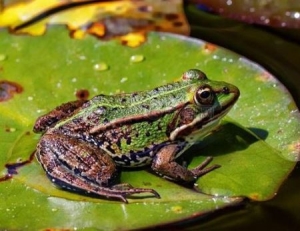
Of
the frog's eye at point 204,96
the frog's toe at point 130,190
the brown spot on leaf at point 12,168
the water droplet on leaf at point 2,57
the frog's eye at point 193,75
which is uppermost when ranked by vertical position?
the frog's eye at point 193,75

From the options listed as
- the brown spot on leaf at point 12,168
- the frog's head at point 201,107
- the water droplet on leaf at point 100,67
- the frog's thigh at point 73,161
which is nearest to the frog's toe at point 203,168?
the frog's head at point 201,107

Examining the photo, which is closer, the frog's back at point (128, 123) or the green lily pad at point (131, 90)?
the green lily pad at point (131, 90)

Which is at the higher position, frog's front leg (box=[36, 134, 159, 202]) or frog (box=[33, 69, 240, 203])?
frog (box=[33, 69, 240, 203])

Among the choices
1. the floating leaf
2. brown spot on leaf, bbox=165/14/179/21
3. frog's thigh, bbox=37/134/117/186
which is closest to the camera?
frog's thigh, bbox=37/134/117/186

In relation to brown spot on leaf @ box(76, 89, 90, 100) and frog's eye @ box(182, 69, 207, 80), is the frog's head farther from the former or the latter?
brown spot on leaf @ box(76, 89, 90, 100)

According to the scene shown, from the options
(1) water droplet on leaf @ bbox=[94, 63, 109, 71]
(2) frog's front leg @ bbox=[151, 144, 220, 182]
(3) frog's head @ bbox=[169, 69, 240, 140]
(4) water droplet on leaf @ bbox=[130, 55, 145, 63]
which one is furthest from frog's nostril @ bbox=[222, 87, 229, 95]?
(1) water droplet on leaf @ bbox=[94, 63, 109, 71]

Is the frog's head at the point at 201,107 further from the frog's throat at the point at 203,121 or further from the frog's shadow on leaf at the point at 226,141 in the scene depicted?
the frog's shadow on leaf at the point at 226,141

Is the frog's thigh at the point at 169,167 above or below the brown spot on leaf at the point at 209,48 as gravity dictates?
below
